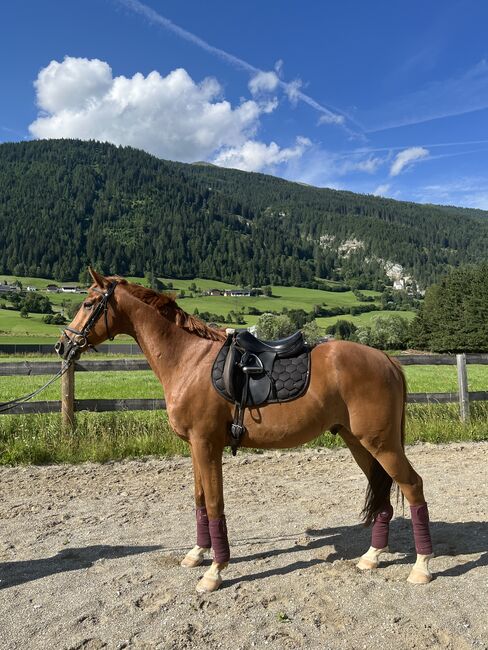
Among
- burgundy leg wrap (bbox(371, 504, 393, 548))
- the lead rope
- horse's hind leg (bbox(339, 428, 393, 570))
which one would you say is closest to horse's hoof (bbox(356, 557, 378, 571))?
horse's hind leg (bbox(339, 428, 393, 570))

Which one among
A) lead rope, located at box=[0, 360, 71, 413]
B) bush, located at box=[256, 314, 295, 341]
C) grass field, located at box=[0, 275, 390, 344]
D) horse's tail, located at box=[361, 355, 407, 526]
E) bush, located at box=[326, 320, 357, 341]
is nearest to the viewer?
horse's tail, located at box=[361, 355, 407, 526]

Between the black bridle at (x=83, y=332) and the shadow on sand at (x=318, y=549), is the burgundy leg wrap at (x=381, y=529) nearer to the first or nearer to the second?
the shadow on sand at (x=318, y=549)

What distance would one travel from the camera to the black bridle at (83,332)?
164 inches

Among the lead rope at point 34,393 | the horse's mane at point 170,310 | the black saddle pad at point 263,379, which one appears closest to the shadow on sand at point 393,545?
the black saddle pad at point 263,379

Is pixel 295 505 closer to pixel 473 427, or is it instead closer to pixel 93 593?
pixel 93 593

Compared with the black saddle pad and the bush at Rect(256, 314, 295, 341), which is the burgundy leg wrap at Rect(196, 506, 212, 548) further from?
the bush at Rect(256, 314, 295, 341)

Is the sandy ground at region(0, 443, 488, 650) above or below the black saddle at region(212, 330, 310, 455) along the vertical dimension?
below

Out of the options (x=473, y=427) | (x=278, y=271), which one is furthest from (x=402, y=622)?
(x=278, y=271)

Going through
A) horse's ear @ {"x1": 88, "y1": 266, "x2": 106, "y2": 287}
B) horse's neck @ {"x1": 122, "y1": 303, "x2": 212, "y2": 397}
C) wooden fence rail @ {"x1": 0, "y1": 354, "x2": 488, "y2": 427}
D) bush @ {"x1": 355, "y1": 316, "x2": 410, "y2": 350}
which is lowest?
bush @ {"x1": 355, "y1": 316, "x2": 410, "y2": 350}

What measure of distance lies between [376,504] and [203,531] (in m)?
1.67

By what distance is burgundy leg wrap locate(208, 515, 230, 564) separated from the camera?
12.9 feet

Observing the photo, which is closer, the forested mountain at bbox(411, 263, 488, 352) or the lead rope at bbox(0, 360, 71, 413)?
the lead rope at bbox(0, 360, 71, 413)

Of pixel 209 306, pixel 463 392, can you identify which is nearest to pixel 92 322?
pixel 463 392

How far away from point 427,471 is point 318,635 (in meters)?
4.42
